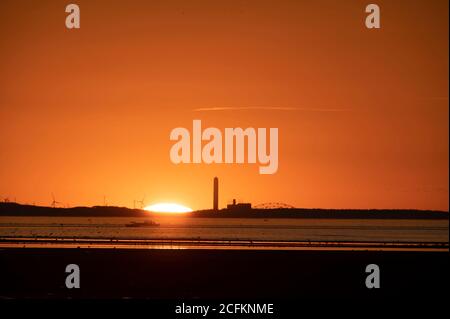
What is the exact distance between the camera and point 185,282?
53594mm

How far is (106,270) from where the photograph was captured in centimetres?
5822

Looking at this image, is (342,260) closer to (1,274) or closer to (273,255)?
(273,255)

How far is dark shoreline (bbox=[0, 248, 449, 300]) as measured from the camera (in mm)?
47594

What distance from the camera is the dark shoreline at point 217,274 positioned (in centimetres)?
4759

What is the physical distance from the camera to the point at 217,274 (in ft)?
188

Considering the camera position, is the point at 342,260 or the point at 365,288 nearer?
the point at 365,288

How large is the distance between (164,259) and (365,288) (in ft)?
64.3
